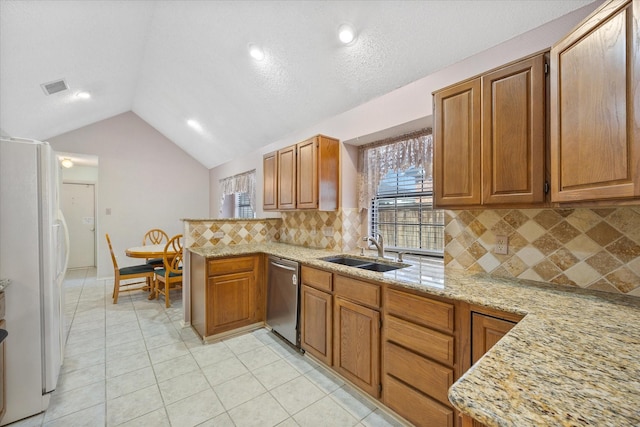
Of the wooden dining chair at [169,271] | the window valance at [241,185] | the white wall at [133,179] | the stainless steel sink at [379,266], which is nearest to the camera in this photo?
the stainless steel sink at [379,266]

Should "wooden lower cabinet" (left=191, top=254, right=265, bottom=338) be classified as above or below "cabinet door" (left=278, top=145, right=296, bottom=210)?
below

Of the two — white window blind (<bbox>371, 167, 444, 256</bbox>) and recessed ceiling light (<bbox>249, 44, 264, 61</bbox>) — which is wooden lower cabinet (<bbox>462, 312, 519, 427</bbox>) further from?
recessed ceiling light (<bbox>249, 44, 264, 61</bbox>)

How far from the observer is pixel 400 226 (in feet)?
8.87

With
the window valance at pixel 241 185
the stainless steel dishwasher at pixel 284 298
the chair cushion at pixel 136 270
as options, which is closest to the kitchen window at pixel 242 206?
the window valance at pixel 241 185

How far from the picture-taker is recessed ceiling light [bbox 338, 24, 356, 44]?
6.66ft

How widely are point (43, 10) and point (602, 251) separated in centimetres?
420

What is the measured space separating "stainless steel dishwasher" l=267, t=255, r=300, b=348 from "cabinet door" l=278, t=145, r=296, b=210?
0.68 metres

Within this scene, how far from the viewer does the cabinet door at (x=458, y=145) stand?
157cm

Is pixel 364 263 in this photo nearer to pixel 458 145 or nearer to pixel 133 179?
pixel 458 145

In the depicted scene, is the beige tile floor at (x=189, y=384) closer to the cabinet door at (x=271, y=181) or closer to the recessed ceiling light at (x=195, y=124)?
the cabinet door at (x=271, y=181)

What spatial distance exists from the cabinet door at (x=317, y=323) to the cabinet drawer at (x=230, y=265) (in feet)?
2.51

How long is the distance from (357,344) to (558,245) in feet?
4.54

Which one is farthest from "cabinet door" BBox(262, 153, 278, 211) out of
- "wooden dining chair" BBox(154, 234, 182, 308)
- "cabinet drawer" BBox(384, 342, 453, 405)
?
"cabinet drawer" BBox(384, 342, 453, 405)

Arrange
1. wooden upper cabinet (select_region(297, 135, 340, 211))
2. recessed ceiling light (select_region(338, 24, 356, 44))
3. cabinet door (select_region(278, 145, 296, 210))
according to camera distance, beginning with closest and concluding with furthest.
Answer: recessed ceiling light (select_region(338, 24, 356, 44))
wooden upper cabinet (select_region(297, 135, 340, 211))
cabinet door (select_region(278, 145, 296, 210))
